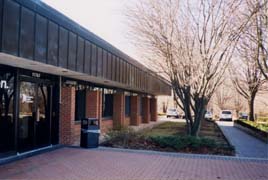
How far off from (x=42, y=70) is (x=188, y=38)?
6.84 metres

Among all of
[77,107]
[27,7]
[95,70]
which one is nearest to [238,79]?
[77,107]

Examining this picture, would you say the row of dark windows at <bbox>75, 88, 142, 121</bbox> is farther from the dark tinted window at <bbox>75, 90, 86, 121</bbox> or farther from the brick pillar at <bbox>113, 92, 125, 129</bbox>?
the brick pillar at <bbox>113, 92, 125, 129</bbox>

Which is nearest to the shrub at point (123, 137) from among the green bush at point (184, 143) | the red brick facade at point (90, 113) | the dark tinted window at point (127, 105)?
the green bush at point (184, 143)

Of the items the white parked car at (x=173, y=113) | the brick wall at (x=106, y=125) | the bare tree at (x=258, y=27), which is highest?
the bare tree at (x=258, y=27)

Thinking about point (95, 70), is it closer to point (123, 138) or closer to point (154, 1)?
point (123, 138)

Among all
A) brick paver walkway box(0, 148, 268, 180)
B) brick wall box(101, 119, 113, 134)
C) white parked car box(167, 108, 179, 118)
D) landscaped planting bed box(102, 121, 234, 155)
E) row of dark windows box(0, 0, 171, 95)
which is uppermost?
row of dark windows box(0, 0, 171, 95)

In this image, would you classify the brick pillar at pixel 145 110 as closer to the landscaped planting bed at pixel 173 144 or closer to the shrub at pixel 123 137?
the shrub at pixel 123 137

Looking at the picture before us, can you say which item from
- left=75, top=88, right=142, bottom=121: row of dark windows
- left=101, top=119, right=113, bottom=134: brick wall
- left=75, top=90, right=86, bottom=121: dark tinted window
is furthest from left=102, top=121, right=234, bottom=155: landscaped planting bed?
left=101, top=119, right=113, bottom=134: brick wall

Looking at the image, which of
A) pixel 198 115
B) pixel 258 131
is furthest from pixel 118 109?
pixel 258 131

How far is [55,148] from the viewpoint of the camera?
44.1 ft

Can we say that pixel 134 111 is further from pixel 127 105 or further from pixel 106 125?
pixel 106 125

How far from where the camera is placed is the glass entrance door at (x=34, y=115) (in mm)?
11859

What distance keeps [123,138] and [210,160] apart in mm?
4038

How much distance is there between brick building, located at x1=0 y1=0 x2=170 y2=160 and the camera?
8.82 meters
